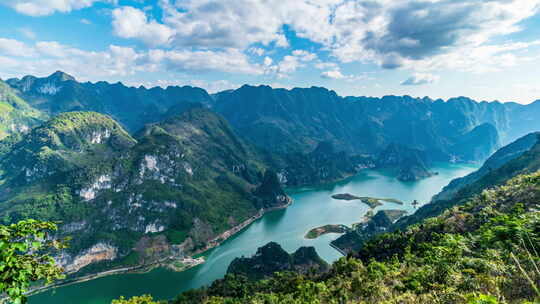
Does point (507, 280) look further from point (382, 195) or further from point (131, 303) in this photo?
point (382, 195)

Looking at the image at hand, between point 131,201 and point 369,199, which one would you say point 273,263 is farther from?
point 369,199

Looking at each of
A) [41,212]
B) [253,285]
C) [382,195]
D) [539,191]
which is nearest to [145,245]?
[41,212]

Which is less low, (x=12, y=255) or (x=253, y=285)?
(x=12, y=255)

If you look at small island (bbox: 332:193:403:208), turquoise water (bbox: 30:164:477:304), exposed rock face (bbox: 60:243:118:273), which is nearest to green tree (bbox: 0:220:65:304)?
turquoise water (bbox: 30:164:477:304)

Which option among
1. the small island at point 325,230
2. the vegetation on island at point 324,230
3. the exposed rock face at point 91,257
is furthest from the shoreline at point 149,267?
the small island at point 325,230

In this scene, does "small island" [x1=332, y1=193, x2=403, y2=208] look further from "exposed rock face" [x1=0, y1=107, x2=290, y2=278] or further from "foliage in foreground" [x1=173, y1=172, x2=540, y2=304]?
"foliage in foreground" [x1=173, y1=172, x2=540, y2=304]

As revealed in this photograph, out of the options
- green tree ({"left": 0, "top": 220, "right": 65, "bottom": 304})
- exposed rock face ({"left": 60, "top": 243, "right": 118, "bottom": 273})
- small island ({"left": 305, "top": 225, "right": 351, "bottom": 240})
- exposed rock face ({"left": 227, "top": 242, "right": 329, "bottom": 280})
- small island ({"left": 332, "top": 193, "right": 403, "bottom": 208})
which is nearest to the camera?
green tree ({"left": 0, "top": 220, "right": 65, "bottom": 304})
